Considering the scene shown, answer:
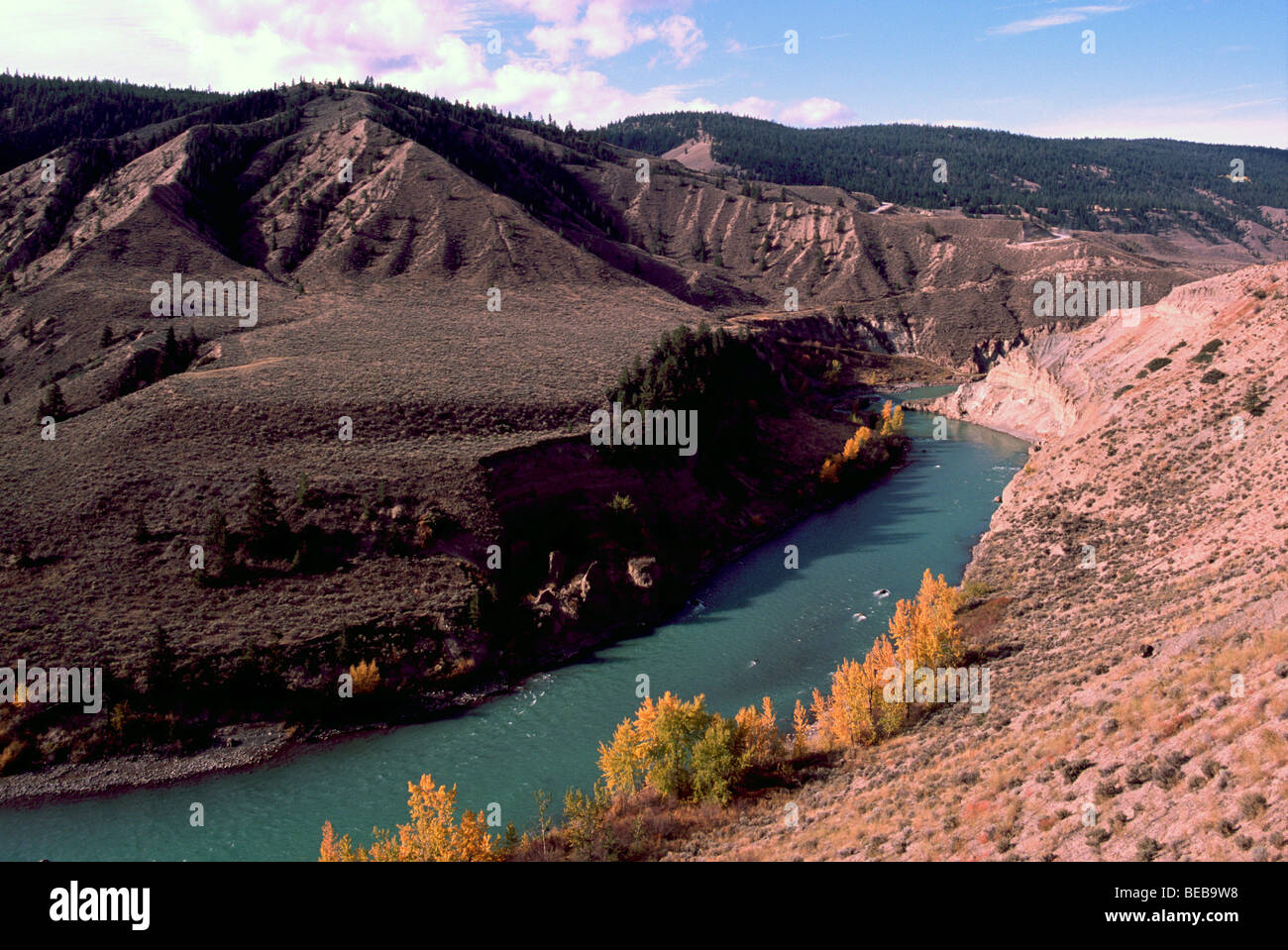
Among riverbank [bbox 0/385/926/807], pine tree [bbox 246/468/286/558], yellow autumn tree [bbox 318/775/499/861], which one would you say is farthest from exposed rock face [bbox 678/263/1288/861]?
pine tree [bbox 246/468/286/558]

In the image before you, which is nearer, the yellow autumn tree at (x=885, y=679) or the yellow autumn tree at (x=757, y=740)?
the yellow autumn tree at (x=757, y=740)

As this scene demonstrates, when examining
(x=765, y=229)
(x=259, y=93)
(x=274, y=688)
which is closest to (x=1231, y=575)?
(x=274, y=688)

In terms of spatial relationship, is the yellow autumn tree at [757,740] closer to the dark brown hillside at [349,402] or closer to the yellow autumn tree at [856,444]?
the dark brown hillside at [349,402]

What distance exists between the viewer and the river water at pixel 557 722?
32.8 m

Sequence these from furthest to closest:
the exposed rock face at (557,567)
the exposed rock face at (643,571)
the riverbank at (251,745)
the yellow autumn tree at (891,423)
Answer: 1. the yellow autumn tree at (891,423)
2. the exposed rock face at (643,571)
3. the exposed rock face at (557,567)
4. the riverbank at (251,745)

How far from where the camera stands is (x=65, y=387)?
6731cm

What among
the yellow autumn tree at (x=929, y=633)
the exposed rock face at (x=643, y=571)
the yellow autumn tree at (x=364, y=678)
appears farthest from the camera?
the exposed rock face at (x=643, y=571)

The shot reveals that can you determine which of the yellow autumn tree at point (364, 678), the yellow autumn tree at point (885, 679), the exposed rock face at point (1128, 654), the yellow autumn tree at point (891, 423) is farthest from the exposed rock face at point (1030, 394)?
the yellow autumn tree at point (364, 678)

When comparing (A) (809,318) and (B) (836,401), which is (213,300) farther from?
(A) (809,318)

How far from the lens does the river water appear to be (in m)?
32.8

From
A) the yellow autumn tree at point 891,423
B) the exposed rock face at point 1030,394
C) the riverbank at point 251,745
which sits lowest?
the riverbank at point 251,745

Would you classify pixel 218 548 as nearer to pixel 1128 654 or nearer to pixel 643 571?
pixel 643 571

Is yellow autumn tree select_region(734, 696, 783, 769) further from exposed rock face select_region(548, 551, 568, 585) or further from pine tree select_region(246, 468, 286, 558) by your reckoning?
pine tree select_region(246, 468, 286, 558)
